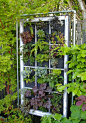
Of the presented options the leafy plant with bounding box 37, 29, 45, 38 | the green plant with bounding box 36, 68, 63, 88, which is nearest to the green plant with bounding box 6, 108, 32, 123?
the green plant with bounding box 36, 68, 63, 88

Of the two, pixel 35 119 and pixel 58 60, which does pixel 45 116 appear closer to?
pixel 35 119

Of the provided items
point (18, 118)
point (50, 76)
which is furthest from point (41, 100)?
point (18, 118)

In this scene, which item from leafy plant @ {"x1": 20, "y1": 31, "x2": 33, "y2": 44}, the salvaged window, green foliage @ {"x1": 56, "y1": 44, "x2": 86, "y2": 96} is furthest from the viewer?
leafy plant @ {"x1": 20, "y1": 31, "x2": 33, "y2": 44}

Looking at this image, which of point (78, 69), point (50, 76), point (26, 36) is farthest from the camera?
point (26, 36)

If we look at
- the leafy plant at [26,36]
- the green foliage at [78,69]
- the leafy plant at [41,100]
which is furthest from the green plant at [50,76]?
the leafy plant at [26,36]

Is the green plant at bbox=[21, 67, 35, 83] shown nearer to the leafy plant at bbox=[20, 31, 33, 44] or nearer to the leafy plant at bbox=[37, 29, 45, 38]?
the leafy plant at bbox=[20, 31, 33, 44]

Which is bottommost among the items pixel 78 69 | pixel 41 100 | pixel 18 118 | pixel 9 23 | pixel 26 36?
pixel 18 118

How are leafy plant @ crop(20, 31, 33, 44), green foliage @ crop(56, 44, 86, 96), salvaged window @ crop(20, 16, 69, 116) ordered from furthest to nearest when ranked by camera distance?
leafy plant @ crop(20, 31, 33, 44)
salvaged window @ crop(20, 16, 69, 116)
green foliage @ crop(56, 44, 86, 96)

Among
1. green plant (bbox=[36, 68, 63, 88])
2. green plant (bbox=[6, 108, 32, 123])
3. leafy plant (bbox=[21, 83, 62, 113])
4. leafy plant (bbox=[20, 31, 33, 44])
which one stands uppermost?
leafy plant (bbox=[20, 31, 33, 44])

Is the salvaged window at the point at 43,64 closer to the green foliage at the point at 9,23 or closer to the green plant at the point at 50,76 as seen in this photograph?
the green plant at the point at 50,76

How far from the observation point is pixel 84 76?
1601mm

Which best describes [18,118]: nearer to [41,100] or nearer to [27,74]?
[41,100]

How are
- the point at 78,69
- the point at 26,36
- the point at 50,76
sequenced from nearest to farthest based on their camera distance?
the point at 78,69
the point at 50,76
the point at 26,36

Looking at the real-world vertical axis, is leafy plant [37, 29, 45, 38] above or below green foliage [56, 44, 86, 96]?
above
